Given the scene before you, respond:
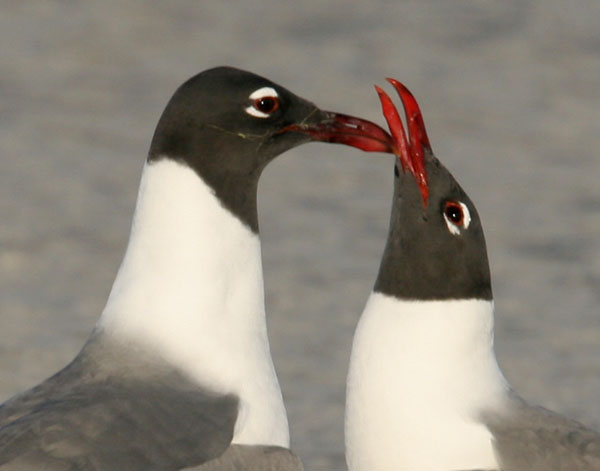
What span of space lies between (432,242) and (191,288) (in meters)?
0.84

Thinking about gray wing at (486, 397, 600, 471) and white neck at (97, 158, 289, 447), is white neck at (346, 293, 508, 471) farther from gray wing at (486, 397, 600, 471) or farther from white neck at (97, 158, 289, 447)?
white neck at (97, 158, 289, 447)

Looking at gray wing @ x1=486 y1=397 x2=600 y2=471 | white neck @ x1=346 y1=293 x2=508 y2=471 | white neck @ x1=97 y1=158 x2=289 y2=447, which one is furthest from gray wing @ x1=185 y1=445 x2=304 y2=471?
gray wing @ x1=486 y1=397 x2=600 y2=471

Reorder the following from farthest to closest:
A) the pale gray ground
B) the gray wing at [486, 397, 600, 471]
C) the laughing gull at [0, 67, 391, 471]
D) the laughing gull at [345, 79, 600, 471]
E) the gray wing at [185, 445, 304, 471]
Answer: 1. the pale gray ground
2. the laughing gull at [345, 79, 600, 471]
3. the gray wing at [486, 397, 600, 471]
4. the laughing gull at [0, 67, 391, 471]
5. the gray wing at [185, 445, 304, 471]

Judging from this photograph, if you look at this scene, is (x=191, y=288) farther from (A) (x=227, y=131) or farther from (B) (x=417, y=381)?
(B) (x=417, y=381)

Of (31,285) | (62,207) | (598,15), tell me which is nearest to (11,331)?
(31,285)

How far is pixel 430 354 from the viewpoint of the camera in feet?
18.3

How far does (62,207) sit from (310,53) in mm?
3086

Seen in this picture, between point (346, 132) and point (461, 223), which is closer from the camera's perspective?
point (461, 223)

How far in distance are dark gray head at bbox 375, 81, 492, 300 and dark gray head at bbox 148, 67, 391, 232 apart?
0.69 ft

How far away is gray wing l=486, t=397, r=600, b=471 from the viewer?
5.29 m

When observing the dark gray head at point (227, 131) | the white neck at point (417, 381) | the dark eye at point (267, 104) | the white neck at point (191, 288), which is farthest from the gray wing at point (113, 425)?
the dark eye at point (267, 104)

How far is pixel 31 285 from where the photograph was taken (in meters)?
9.34

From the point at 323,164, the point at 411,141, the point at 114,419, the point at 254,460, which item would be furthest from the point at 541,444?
the point at 323,164

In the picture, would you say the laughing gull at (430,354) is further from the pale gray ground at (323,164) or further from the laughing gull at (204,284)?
the pale gray ground at (323,164)
